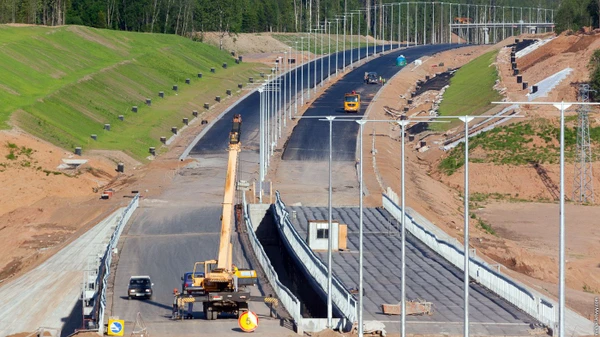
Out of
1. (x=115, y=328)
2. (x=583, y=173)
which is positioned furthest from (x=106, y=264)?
(x=583, y=173)

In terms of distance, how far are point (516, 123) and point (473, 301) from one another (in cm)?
7196

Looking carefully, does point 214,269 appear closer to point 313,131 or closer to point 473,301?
point 473,301

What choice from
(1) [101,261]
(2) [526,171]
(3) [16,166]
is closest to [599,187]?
(2) [526,171]

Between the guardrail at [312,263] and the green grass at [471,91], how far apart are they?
2198 inches

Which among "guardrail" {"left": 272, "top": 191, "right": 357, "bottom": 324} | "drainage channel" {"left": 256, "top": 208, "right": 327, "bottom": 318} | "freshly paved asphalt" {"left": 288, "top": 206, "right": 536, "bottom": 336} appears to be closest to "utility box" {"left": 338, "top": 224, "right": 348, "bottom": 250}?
"freshly paved asphalt" {"left": 288, "top": 206, "right": 536, "bottom": 336}

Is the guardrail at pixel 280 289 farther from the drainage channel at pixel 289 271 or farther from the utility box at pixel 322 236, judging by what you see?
the utility box at pixel 322 236

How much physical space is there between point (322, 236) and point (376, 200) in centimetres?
1758

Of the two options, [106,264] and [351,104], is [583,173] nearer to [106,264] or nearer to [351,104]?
[351,104]

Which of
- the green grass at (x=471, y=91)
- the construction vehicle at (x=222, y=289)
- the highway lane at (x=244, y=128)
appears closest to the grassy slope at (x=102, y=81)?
the highway lane at (x=244, y=128)

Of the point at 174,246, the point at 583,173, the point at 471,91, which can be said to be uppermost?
the point at 471,91

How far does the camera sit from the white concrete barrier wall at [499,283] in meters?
52.3

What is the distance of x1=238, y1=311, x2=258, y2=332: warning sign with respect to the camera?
5009cm

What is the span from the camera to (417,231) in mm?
74875

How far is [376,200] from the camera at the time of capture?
89.1 meters
